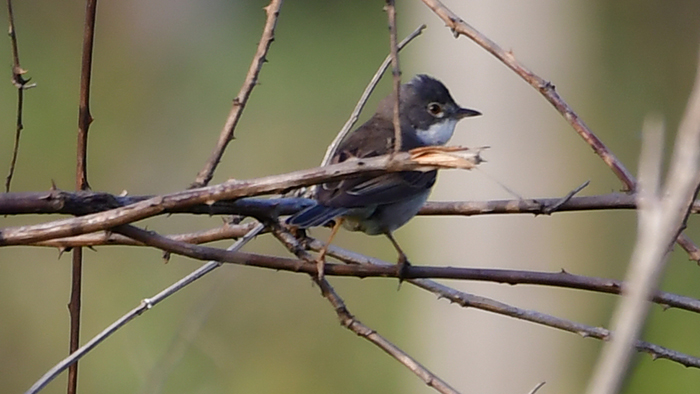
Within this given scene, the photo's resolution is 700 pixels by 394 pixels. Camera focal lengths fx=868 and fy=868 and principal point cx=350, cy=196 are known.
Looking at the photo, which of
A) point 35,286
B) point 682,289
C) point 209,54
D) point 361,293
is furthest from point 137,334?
point 209,54

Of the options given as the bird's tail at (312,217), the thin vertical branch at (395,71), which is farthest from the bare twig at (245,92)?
the thin vertical branch at (395,71)

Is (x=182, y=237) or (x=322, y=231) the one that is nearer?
(x=182, y=237)

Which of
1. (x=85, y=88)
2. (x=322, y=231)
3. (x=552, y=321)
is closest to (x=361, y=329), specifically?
(x=552, y=321)

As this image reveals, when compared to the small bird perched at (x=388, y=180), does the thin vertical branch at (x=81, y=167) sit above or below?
below

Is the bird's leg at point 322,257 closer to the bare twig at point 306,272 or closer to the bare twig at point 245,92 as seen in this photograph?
the bare twig at point 306,272

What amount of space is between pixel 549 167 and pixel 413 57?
2.94 metres

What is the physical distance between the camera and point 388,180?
120 inches

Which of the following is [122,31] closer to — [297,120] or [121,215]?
[297,120]

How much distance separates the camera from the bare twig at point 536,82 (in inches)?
86.1

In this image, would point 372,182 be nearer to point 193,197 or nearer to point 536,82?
point 536,82

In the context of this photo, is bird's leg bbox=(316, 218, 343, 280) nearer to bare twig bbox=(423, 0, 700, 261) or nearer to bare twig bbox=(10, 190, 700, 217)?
bare twig bbox=(10, 190, 700, 217)

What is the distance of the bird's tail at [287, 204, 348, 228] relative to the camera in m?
2.36

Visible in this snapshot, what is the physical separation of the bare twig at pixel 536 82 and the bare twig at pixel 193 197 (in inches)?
25.2

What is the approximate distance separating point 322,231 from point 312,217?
5156 millimetres
